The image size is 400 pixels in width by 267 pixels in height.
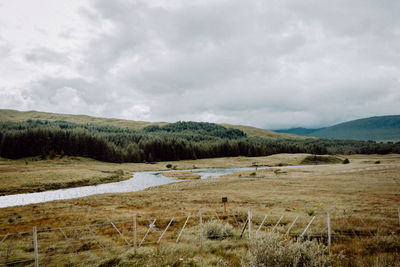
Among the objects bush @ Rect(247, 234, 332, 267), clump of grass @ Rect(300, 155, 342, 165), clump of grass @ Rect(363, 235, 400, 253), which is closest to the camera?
bush @ Rect(247, 234, 332, 267)

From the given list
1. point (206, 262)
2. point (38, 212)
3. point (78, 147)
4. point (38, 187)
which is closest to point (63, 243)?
point (206, 262)

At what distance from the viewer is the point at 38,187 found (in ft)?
206

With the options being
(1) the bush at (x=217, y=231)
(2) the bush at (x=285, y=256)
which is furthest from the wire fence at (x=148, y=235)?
(2) the bush at (x=285, y=256)

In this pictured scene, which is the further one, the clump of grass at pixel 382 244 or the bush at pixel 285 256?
the clump of grass at pixel 382 244

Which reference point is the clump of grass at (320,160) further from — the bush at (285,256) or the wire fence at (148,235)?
the bush at (285,256)

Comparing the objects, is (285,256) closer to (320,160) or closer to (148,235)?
(148,235)

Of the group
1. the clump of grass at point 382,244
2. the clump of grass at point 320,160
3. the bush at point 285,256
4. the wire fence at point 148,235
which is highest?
the bush at point 285,256

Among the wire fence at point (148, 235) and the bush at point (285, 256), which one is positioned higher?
the bush at point (285, 256)

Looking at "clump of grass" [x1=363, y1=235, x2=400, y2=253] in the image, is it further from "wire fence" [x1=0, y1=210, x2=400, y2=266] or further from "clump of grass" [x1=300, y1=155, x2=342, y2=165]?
"clump of grass" [x1=300, y1=155, x2=342, y2=165]

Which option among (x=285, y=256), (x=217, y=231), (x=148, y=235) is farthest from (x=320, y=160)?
(x=285, y=256)

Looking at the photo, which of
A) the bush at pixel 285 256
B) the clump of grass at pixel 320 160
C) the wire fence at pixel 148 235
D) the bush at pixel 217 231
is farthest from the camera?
the clump of grass at pixel 320 160

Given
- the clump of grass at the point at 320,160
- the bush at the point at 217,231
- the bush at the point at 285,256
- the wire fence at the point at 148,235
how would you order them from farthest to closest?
the clump of grass at the point at 320,160, the bush at the point at 217,231, the wire fence at the point at 148,235, the bush at the point at 285,256

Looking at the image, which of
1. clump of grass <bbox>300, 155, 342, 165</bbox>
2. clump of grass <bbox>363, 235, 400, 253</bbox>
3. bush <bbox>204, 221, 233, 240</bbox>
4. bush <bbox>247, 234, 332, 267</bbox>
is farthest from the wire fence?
clump of grass <bbox>300, 155, 342, 165</bbox>

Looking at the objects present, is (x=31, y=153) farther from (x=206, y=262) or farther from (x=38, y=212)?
(x=206, y=262)
